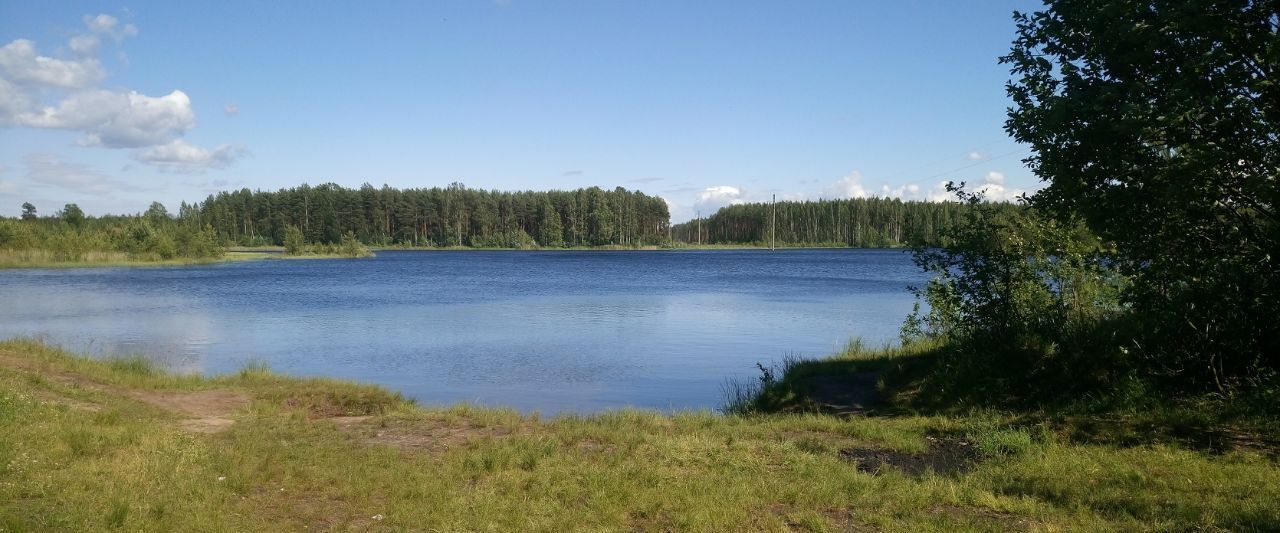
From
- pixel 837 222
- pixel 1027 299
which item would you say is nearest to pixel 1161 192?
pixel 1027 299

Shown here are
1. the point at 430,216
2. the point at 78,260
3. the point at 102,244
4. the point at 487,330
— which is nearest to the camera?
the point at 487,330

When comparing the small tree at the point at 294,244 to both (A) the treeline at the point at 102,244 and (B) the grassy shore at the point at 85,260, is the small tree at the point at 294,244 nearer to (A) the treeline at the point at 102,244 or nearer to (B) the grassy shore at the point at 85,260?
(A) the treeline at the point at 102,244

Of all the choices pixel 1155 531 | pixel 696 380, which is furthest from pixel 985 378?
pixel 696 380

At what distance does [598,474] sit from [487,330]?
22563 millimetres

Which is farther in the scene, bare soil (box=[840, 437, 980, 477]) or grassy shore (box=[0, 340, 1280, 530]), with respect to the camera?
bare soil (box=[840, 437, 980, 477])

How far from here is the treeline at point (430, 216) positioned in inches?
6344

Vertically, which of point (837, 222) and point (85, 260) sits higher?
point (837, 222)

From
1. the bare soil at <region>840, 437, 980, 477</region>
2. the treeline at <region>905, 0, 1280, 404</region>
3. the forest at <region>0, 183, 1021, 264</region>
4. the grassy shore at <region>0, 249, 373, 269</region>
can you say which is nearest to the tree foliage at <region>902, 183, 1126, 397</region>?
the treeline at <region>905, 0, 1280, 404</region>

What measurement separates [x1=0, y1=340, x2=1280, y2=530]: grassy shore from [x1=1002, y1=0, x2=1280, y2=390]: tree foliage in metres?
2.36

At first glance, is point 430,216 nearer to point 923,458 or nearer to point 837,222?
point 837,222

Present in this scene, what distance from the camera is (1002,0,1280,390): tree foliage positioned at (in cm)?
880

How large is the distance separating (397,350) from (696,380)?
10.7 meters

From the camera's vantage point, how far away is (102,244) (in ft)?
286

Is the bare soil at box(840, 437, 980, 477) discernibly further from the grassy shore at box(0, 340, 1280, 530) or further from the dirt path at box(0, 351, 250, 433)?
the dirt path at box(0, 351, 250, 433)
